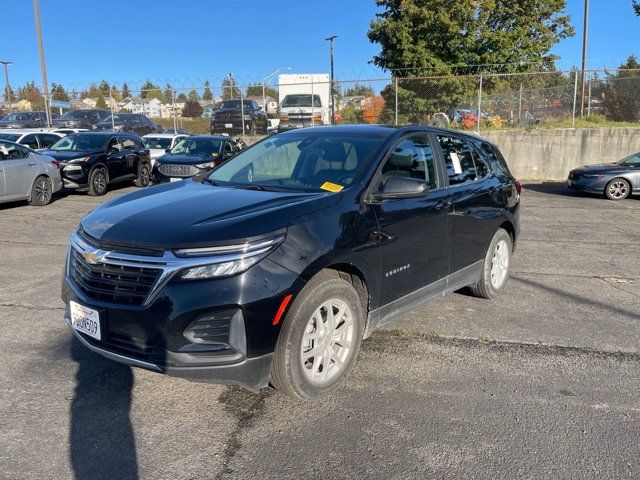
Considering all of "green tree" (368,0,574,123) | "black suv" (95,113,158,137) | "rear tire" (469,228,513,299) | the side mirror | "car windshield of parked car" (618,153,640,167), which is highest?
"green tree" (368,0,574,123)

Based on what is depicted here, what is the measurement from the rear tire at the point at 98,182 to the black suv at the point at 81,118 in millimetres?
14951

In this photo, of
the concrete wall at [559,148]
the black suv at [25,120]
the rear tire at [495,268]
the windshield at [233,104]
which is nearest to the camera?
the rear tire at [495,268]

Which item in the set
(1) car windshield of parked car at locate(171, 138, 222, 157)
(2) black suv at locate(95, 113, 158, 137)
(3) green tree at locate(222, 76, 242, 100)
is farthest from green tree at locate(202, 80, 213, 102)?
(1) car windshield of parked car at locate(171, 138, 222, 157)

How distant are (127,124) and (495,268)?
86.1 ft

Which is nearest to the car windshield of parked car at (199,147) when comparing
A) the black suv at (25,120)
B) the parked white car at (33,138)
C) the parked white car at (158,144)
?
the parked white car at (158,144)

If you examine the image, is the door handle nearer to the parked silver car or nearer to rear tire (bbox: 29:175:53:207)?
the parked silver car

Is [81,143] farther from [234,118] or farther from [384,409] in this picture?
[384,409]

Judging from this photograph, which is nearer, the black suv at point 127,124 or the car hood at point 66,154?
the car hood at point 66,154

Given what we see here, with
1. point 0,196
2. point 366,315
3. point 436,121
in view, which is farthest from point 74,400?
point 436,121

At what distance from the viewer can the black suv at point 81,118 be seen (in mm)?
28234

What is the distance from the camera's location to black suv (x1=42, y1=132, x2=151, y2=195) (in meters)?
13.8

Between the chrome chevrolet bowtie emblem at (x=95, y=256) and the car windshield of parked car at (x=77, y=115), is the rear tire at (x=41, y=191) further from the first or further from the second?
the car windshield of parked car at (x=77, y=115)

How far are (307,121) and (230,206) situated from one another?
1970 cm

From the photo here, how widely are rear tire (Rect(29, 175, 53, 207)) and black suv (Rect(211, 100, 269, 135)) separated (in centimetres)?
1167
